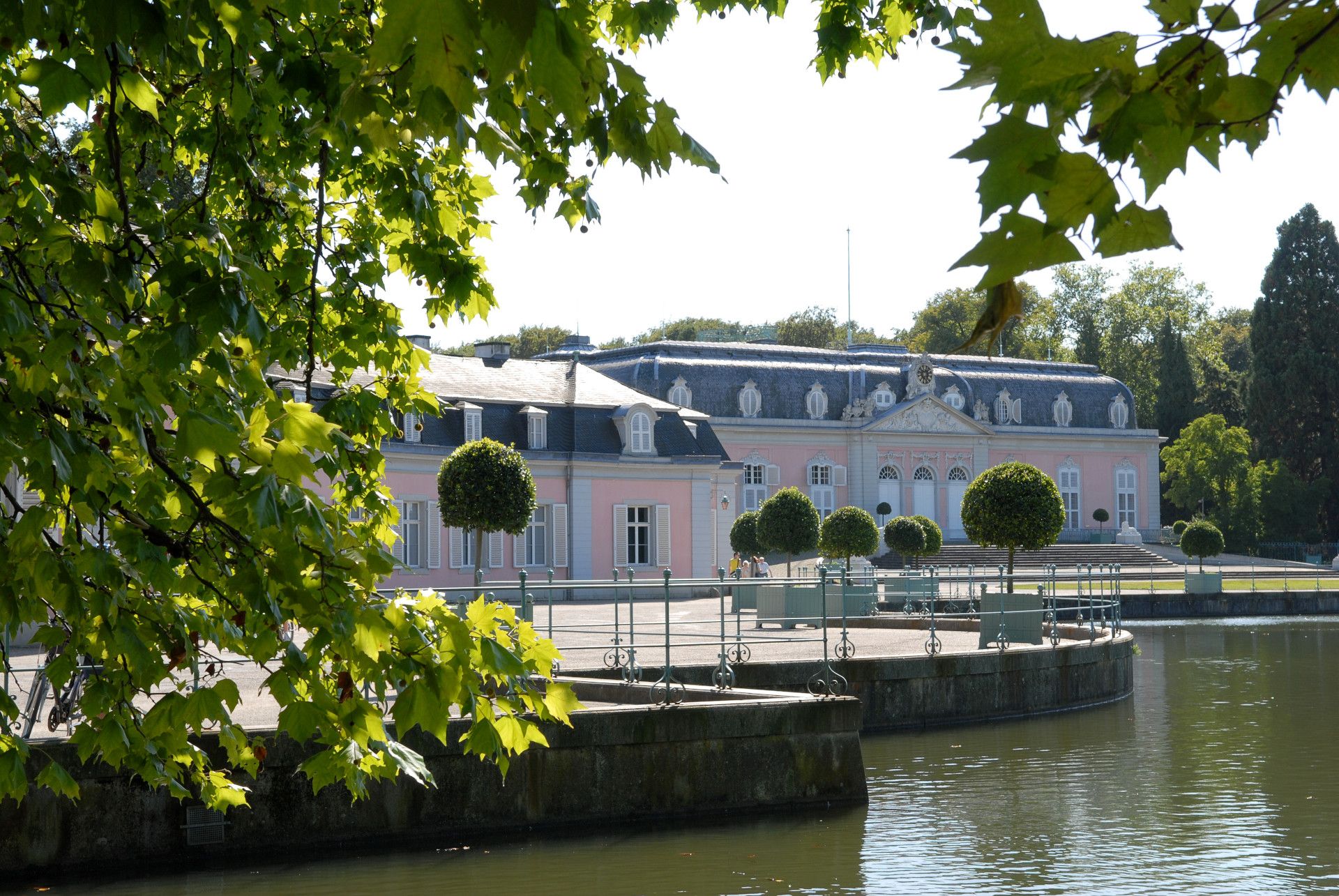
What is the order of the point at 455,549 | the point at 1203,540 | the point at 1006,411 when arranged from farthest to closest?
the point at 1006,411 < the point at 1203,540 < the point at 455,549

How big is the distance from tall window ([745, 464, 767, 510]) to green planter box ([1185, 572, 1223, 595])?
17.0 metres

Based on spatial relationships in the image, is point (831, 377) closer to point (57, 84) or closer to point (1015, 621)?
point (1015, 621)

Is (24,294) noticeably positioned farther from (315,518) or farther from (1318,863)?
(1318,863)

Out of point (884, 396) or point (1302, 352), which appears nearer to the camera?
point (1302, 352)

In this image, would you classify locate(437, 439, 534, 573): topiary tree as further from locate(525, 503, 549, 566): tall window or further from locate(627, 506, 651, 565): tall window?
locate(627, 506, 651, 565): tall window

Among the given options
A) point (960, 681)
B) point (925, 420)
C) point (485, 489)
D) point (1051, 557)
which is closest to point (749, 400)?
point (925, 420)

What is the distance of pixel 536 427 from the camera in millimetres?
30812

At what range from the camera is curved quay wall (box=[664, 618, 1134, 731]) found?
43.5ft

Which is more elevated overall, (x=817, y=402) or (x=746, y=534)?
(x=817, y=402)

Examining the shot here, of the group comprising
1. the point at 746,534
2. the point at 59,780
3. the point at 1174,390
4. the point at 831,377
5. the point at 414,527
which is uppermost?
the point at 1174,390

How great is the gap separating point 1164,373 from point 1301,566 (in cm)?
1515

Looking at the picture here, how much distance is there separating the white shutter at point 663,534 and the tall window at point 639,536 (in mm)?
211

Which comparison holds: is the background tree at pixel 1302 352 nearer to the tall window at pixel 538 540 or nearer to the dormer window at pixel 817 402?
the dormer window at pixel 817 402

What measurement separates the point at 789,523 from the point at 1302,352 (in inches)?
1099
